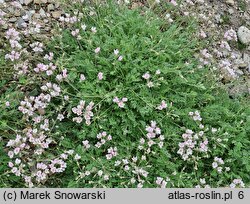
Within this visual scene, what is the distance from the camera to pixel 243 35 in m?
6.17

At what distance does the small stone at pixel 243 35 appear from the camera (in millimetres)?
6164

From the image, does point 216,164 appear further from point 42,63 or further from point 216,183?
point 42,63

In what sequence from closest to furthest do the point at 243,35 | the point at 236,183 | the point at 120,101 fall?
the point at 120,101 → the point at 236,183 → the point at 243,35

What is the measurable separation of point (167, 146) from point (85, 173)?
1033 millimetres

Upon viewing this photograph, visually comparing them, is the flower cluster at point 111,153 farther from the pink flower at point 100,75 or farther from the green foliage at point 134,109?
the pink flower at point 100,75

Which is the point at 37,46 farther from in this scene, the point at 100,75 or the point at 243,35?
the point at 243,35

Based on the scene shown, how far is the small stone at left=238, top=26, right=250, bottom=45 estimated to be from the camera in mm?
6164

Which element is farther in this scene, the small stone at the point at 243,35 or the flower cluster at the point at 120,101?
the small stone at the point at 243,35

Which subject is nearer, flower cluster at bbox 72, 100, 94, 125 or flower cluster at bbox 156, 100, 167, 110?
flower cluster at bbox 72, 100, 94, 125

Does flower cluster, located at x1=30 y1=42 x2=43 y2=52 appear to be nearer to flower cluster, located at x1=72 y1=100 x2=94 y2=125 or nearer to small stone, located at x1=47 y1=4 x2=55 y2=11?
small stone, located at x1=47 y1=4 x2=55 y2=11

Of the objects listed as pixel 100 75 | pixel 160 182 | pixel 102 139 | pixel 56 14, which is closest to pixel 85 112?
pixel 102 139

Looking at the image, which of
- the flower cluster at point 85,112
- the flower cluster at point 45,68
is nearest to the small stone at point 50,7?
the flower cluster at point 45,68

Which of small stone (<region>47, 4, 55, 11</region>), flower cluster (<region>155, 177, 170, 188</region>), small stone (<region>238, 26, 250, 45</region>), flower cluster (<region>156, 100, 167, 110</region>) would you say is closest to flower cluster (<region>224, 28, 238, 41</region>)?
small stone (<region>238, 26, 250, 45</region>)

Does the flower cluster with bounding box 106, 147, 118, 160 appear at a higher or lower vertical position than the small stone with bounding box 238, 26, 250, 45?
lower
